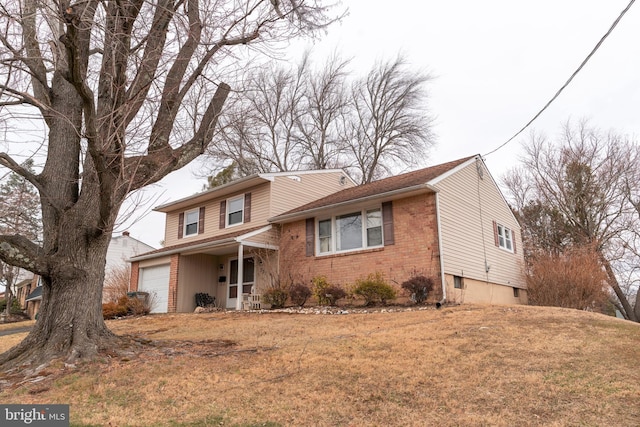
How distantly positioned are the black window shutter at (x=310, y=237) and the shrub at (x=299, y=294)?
1.47 m

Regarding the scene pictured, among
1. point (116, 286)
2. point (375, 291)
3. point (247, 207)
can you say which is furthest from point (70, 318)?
point (116, 286)

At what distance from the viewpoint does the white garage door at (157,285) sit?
18.6m

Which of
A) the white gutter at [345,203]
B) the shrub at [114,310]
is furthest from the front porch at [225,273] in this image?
the shrub at [114,310]

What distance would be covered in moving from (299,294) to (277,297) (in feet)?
2.67

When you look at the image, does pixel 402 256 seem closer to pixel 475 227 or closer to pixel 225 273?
pixel 475 227

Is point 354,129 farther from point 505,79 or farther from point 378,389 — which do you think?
point 378,389

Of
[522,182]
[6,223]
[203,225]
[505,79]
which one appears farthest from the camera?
[522,182]

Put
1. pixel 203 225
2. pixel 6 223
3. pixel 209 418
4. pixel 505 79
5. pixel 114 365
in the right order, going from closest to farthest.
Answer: pixel 209 418, pixel 114 365, pixel 6 223, pixel 505 79, pixel 203 225

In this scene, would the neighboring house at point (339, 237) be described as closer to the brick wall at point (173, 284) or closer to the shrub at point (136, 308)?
the brick wall at point (173, 284)

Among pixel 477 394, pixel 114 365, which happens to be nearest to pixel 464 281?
pixel 477 394

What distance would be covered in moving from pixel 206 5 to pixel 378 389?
556 cm

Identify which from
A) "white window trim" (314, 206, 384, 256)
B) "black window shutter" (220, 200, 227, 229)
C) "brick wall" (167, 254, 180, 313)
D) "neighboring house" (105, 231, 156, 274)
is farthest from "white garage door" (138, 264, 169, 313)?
"neighboring house" (105, 231, 156, 274)

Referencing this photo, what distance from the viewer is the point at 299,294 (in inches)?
555

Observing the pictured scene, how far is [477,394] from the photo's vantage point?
4945mm
